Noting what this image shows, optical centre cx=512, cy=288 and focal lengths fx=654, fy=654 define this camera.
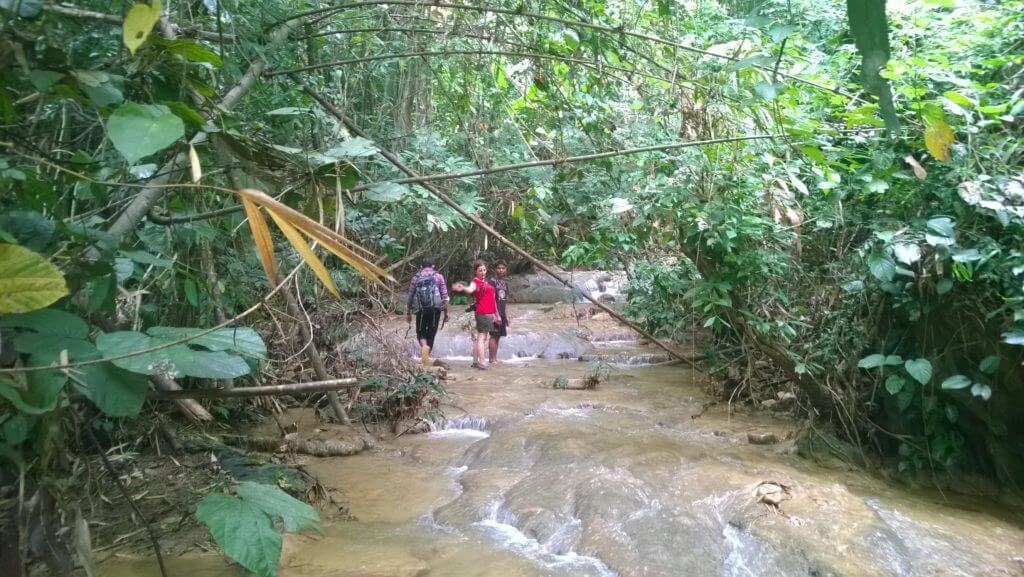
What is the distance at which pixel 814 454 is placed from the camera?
16.7 ft

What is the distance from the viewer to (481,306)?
27.7ft

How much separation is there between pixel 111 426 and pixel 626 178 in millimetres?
4190

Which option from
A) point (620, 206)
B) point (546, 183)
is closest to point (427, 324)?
point (546, 183)

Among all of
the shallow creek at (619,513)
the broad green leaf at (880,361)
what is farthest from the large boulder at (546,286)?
the broad green leaf at (880,361)

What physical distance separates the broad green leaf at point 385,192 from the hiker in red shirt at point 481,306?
598 centimetres

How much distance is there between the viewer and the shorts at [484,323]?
8.52 m

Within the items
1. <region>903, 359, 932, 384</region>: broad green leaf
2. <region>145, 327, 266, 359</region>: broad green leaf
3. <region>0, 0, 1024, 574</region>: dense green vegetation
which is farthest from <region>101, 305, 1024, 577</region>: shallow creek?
<region>145, 327, 266, 359</region>: broad green leaf

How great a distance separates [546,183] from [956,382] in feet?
10.6

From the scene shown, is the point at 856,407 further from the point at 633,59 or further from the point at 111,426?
the point at 111,426

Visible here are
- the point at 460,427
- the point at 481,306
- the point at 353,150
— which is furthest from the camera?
the point at 481,306

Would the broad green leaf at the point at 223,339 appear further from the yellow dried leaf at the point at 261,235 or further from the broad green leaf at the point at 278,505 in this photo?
the yellow dried leaf at the point at 261,235

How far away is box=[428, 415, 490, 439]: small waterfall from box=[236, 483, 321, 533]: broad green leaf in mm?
4534

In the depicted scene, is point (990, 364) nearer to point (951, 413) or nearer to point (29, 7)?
point (951, 413)

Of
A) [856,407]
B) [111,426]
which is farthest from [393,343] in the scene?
[856,407]
